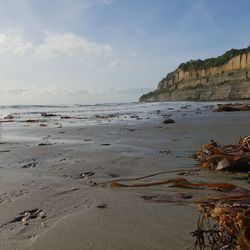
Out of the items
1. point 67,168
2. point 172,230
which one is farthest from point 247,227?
point 67,168

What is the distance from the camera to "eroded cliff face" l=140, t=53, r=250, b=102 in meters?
61.7

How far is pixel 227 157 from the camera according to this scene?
5.45m

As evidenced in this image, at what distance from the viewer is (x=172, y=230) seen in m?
2.97

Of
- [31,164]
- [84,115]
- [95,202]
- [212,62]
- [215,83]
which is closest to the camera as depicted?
[95,202]

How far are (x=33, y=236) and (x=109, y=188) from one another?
1.59 metres

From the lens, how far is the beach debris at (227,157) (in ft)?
17.1

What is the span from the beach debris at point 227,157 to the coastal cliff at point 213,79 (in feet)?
173

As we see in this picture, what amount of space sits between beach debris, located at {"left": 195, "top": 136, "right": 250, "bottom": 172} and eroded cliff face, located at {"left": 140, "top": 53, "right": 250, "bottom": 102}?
52597mm

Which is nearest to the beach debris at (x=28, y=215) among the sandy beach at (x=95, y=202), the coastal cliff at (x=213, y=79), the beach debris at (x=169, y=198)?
the sandy beach at (x=95, y=202)

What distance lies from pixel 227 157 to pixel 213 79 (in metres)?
73.7

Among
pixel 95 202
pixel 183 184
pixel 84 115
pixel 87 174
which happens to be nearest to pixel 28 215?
pixel 95 202

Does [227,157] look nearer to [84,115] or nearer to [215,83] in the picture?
[84,115]

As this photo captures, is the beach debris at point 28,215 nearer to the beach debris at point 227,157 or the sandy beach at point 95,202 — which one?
the sandy beach at point 95,202

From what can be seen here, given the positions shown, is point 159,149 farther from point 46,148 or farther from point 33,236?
point 33,236
